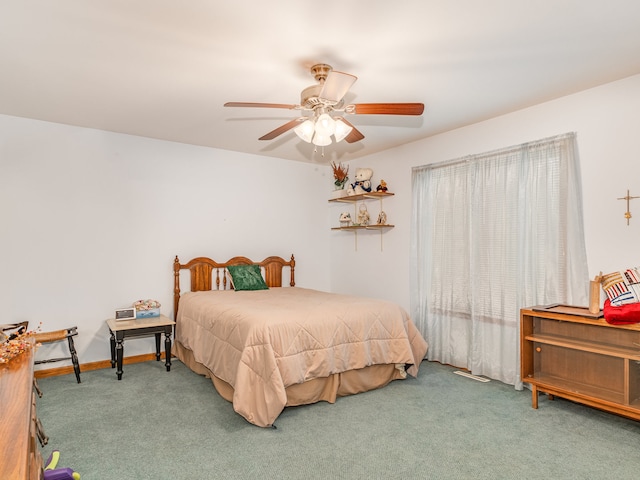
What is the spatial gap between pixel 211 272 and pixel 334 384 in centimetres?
246

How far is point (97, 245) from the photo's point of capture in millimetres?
4281

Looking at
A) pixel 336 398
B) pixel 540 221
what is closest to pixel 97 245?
pixel 336 398

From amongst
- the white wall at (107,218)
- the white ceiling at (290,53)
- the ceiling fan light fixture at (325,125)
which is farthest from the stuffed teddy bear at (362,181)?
the ceiling fan light fixture at (325,125)

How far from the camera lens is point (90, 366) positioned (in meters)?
4.18

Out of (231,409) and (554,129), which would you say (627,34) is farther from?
(231,409)

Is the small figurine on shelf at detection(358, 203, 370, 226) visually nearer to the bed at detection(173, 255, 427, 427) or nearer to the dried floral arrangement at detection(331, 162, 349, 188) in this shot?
the dried floral arrangement at detection(331, 162, 349, 188)

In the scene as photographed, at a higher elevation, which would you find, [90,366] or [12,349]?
[12,349]

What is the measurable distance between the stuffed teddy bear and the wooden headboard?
1471 mm

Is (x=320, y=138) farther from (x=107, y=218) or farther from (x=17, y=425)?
(x=107, y=218)

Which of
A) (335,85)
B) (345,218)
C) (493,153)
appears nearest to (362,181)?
(345,218)

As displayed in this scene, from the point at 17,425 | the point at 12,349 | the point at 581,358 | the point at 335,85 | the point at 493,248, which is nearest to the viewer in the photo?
the point at 17,425

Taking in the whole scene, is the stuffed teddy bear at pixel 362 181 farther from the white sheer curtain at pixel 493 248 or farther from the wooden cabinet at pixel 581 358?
the wooden cabinet at pixel 581 358

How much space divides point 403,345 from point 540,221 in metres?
1.67

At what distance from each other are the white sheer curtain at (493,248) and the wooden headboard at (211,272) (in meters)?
1.95
